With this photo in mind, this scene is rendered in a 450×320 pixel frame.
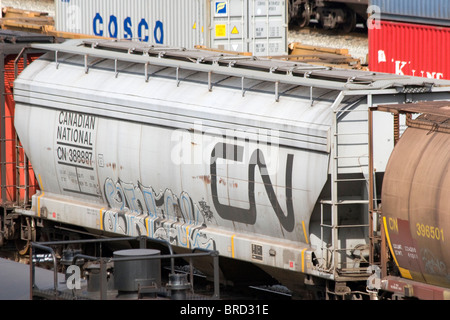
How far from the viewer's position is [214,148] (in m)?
14.2

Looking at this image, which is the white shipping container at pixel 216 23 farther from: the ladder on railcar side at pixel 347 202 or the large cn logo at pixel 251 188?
the ladder on railcar side at pixel 347 202

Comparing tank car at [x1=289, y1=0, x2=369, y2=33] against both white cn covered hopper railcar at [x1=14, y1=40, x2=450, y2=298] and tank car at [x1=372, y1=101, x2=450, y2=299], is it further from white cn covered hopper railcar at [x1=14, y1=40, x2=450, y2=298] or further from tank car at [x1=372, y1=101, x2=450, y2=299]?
tank car at [x1=372, y1=101, x2=450, y2=299]

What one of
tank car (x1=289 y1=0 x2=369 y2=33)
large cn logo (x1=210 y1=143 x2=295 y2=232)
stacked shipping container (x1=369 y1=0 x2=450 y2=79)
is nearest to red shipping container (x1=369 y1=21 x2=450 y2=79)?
stacked shipping container (x1=369 y1=0 x2=450 y2=79)

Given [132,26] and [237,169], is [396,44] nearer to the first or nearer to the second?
[132,26]

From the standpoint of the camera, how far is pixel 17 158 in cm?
1867

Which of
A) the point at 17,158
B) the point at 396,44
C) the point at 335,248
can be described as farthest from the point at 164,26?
the point at 335,248

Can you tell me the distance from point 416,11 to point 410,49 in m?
0.99

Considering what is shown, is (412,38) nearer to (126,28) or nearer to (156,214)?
(126,28)

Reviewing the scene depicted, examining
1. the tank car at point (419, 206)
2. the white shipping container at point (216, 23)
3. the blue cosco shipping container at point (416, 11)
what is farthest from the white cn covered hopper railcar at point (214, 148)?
the white shipping container at point (216, 23)

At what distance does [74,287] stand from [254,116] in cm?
436

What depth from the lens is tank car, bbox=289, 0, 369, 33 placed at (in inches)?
1564

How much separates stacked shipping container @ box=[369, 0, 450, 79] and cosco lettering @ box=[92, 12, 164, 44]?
7498 mm

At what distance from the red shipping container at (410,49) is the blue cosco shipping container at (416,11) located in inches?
5.9

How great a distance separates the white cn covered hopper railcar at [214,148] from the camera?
12.8 meters
